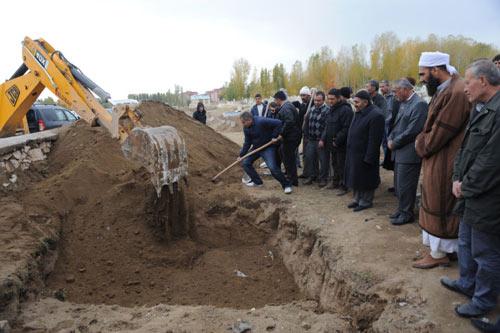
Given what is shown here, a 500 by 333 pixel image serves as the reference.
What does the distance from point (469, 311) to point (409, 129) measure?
7.24 feet

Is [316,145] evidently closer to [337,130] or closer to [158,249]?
[337,130]

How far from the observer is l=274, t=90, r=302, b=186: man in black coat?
6.97 meters

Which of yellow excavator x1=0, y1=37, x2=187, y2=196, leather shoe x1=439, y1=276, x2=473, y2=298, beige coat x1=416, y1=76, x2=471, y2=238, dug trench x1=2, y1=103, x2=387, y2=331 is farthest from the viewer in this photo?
yellow excavator x1=0, y1=37, x2=187, y2=196

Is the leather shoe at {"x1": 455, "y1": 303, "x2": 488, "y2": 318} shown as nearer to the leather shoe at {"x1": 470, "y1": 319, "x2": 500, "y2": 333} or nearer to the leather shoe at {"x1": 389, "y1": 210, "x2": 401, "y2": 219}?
the leather shoe at {"x1": 470, "y1": 319, "x2": 500, "y2": 333}

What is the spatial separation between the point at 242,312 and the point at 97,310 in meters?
1.55

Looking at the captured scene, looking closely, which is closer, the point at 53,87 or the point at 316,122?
the point at 53,87

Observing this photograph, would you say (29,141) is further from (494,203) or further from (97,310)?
(494,203)

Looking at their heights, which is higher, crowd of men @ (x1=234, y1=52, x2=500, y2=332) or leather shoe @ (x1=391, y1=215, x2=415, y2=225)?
crowd of men @ (x1=234, y1=52, x2=500, y2=332)

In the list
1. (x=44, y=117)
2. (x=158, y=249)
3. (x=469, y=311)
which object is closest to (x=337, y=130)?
(x=158, y=249)

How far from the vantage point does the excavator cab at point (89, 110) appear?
15.5ft

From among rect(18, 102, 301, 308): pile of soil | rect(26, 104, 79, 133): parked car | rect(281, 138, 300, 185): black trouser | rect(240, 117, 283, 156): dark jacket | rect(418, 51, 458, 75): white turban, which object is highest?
rect(418, 51, 458, 75): white turban

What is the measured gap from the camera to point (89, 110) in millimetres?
5449

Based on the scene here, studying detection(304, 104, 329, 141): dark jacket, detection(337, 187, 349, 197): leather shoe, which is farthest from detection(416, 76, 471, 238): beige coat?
detection(304, 104, 329, 141): dark jacket

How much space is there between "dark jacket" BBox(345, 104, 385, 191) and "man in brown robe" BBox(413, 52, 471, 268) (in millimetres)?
1438
